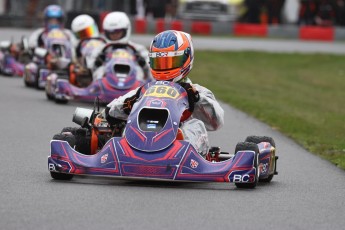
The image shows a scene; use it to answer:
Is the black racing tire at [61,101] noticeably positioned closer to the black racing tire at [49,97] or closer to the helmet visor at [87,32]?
the black racing tire at [49,97]

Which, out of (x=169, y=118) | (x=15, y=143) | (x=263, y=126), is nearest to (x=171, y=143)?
(x=169, y=118)

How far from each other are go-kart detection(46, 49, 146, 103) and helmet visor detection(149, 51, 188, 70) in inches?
233

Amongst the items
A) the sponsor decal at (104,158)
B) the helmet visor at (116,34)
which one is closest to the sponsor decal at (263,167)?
the sponsor decal at (104,158)

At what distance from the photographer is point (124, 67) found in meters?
15.6

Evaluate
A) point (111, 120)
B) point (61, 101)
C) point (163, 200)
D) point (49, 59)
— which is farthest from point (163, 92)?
point (49, 59)

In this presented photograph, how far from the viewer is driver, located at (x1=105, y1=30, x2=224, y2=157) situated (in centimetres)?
921

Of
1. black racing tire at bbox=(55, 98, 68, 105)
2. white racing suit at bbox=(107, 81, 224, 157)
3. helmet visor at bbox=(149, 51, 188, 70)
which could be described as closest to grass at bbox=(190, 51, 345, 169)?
white racing suit at bbox=(107, 81, 224, 157)

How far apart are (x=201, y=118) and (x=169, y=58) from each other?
0.55 m

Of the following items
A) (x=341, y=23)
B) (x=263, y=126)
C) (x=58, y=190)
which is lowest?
(x=341, y=23)

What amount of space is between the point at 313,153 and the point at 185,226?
5.12 meters

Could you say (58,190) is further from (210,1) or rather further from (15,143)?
(210,1)

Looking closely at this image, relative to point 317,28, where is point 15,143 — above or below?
above

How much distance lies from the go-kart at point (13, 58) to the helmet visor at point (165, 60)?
38.1ft

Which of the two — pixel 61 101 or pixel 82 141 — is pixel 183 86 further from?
pixel 61 101
